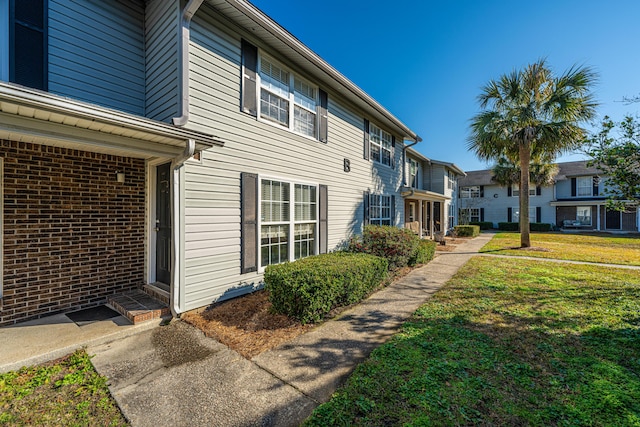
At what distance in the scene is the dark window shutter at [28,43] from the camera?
413 cm

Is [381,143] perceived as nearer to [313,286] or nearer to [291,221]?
[291,221]

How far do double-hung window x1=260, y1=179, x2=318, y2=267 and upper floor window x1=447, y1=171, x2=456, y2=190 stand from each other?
17.5 metres

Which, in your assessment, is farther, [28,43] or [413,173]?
[413,173]

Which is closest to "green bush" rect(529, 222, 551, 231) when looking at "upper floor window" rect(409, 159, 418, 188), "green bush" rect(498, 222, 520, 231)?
"green bush" rect(498, 222, 520, 231)

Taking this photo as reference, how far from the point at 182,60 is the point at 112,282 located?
13.3 feet

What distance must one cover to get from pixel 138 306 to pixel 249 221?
2277 millimetres

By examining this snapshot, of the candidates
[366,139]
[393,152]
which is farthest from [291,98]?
[393,152]

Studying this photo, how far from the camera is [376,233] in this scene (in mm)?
7371

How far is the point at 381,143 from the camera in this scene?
1068 cm

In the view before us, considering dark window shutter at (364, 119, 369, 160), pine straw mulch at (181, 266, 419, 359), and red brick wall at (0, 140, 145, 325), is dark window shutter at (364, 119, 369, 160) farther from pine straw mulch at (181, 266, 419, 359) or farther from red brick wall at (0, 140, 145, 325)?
red brick wall at (0, 140, 145, 325)

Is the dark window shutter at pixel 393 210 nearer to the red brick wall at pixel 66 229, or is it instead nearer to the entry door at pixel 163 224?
the entry door at pixel 163 224

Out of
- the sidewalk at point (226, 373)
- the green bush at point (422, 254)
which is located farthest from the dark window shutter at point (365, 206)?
the sidewalk at point (226, 373)

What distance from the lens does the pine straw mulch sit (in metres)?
3.66

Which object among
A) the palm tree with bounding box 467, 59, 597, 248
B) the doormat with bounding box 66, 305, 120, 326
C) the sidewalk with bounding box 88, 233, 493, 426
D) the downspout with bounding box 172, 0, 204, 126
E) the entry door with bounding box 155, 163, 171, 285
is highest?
the palm tree with bounding box 467, 59, 597, 248
